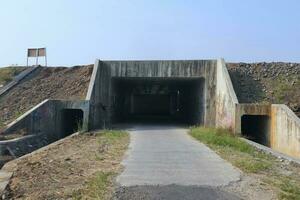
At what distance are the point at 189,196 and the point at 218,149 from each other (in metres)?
6.03

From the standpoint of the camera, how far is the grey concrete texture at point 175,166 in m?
7.92

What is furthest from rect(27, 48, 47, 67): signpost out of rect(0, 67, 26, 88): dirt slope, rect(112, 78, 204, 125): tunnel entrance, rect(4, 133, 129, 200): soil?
rect(4, 133, 129, 200): soil

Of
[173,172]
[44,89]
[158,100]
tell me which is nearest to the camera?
[173,172]

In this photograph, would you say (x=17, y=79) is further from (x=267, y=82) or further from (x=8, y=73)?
(x=267, y=82)

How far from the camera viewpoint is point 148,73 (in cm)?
2241

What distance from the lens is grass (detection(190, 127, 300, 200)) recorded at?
7653 mm

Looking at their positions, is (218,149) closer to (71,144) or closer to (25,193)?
(71,144)

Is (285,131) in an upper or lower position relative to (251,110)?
lower

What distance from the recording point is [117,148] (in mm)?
12805

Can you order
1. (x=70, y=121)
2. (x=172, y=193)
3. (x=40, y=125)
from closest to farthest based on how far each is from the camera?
(x=172, y=193)
(x=40, y=125)
(x=70, y=121)

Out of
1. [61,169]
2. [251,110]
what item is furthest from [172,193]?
[251,110]

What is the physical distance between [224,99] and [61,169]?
1207 cm

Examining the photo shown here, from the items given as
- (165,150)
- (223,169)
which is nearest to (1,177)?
(223,169)

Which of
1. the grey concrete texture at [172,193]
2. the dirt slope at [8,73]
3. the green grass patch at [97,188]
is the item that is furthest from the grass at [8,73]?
the grey concrete texture at [172,193]
